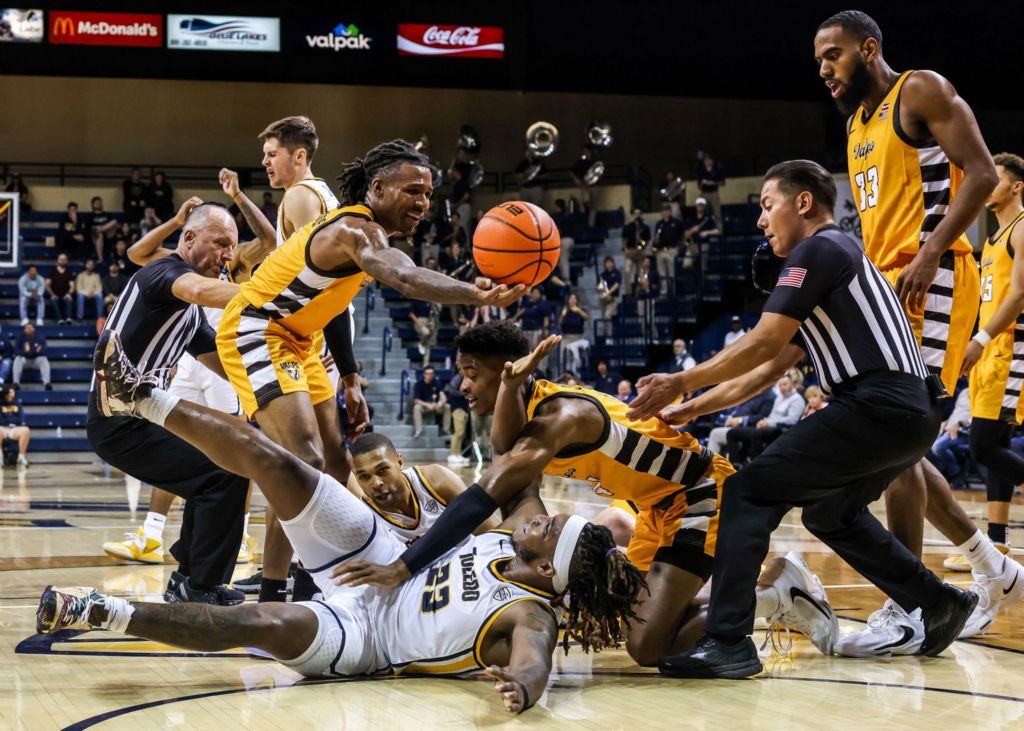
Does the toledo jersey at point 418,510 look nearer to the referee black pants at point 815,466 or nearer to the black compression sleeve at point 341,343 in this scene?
the black compression sleeve at point 341,343

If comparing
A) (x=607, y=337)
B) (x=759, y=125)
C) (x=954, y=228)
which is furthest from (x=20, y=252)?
(x=954, y=228)

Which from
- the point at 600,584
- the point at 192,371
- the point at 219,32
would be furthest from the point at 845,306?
the point at 219,32

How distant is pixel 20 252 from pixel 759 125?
15.7 m

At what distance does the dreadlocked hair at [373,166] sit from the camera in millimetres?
4992

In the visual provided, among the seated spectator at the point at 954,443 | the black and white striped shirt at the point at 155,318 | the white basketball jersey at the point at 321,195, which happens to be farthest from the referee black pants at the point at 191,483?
the seated spectator at the point at 954,443

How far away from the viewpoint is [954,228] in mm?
4500

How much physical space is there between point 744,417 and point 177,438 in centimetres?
1019

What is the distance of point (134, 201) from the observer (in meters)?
21.9

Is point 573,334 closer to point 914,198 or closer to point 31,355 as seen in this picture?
point 31,355

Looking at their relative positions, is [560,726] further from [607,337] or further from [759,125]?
[759,125]

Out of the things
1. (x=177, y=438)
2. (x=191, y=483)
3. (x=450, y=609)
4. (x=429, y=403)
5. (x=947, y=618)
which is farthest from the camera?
(x=429, y=403)

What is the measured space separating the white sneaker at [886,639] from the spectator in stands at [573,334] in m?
14.3

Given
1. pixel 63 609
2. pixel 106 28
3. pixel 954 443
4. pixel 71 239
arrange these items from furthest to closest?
pixel 71 239, pixel 106 28, pixel 954 443, pixel 63 609

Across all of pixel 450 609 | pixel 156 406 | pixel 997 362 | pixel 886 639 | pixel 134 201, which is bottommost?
pixel 886 639
